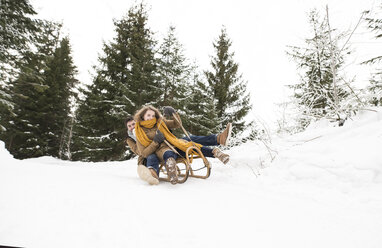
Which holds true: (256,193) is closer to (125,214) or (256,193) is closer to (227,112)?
(125,214)

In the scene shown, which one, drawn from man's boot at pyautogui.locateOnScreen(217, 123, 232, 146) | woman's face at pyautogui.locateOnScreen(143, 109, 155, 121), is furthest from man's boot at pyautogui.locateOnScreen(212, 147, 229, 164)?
woman's face at pyautogui.locateOnScreen(143, 109, 155, 121)

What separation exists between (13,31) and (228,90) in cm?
995

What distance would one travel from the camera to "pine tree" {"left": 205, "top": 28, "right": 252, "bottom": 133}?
35.9 ft

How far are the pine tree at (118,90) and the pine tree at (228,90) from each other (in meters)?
3.72

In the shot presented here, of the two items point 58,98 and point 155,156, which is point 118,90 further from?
point 58,98

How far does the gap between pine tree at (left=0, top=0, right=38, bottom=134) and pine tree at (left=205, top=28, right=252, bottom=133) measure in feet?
28.4

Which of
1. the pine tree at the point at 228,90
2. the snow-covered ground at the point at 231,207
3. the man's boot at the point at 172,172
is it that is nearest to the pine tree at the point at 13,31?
the snow-covered ground at the point at 231,207

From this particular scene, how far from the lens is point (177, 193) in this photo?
2.21m

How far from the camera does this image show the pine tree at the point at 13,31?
697 cm

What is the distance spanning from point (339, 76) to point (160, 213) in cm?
375

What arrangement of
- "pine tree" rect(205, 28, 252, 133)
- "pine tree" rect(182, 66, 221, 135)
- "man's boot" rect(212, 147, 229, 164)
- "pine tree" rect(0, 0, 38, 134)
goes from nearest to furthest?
1. "man's boot" rect(212, 147, 229, 164)
2. "pine tree" rect(0, 0, 38, 134)
3. "pine tree" rect(182, 66, 221, 135)
4. "pine tree" rect(205, 28, 252, 133)

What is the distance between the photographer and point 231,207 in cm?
175

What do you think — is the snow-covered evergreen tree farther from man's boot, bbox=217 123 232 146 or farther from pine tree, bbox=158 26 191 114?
man's boot, bbox=217 123 232 146

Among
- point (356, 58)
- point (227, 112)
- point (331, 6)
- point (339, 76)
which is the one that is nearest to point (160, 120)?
point (339, 76)
